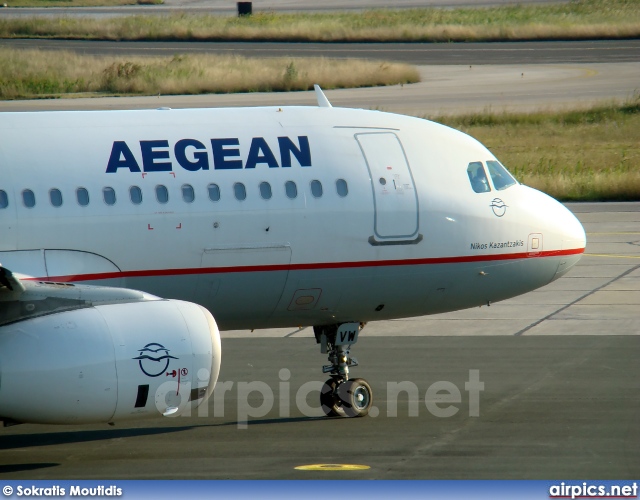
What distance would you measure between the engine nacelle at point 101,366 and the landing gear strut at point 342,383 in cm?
427

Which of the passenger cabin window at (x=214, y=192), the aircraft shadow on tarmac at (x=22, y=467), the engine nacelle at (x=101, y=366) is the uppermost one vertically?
the passenger cabin window at (x=214, y=192)

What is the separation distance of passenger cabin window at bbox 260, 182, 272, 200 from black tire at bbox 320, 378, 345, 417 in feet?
→ 11.0

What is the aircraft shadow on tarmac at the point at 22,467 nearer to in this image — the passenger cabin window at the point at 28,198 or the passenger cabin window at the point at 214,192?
the passenger cabin window at the point at 28,198

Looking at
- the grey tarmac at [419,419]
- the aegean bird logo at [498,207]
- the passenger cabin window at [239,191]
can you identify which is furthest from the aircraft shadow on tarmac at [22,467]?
the aegean bird logo at [498,207]

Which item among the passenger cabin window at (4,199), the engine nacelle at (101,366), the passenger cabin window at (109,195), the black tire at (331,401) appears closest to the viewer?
the engine nacelle at (101,366)

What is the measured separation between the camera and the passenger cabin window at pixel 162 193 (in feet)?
52.3

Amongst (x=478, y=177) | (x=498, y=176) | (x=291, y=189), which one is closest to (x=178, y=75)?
(x=498, y=176)

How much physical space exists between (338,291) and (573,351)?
7.21 metres

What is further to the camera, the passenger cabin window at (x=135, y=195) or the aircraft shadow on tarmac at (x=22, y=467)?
the passenger cabin window at (x=135, y=195)

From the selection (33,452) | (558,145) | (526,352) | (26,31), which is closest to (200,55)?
(26,31)

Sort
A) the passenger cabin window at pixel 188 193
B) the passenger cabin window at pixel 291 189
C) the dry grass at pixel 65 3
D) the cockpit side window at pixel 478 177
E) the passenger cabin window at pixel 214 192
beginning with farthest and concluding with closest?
the dry grass at pixel 65 3 < the cockpit side window at pixel 478 177 < the passenger cabin window at pixel 291 189 < the passenger cabin window at pixel 214 192 < the passenger cabin window at pixel 188 193

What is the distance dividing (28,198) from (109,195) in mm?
1043

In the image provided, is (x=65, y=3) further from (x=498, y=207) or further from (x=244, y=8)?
(x=498, y=207)

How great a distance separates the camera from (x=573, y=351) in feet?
74.7
